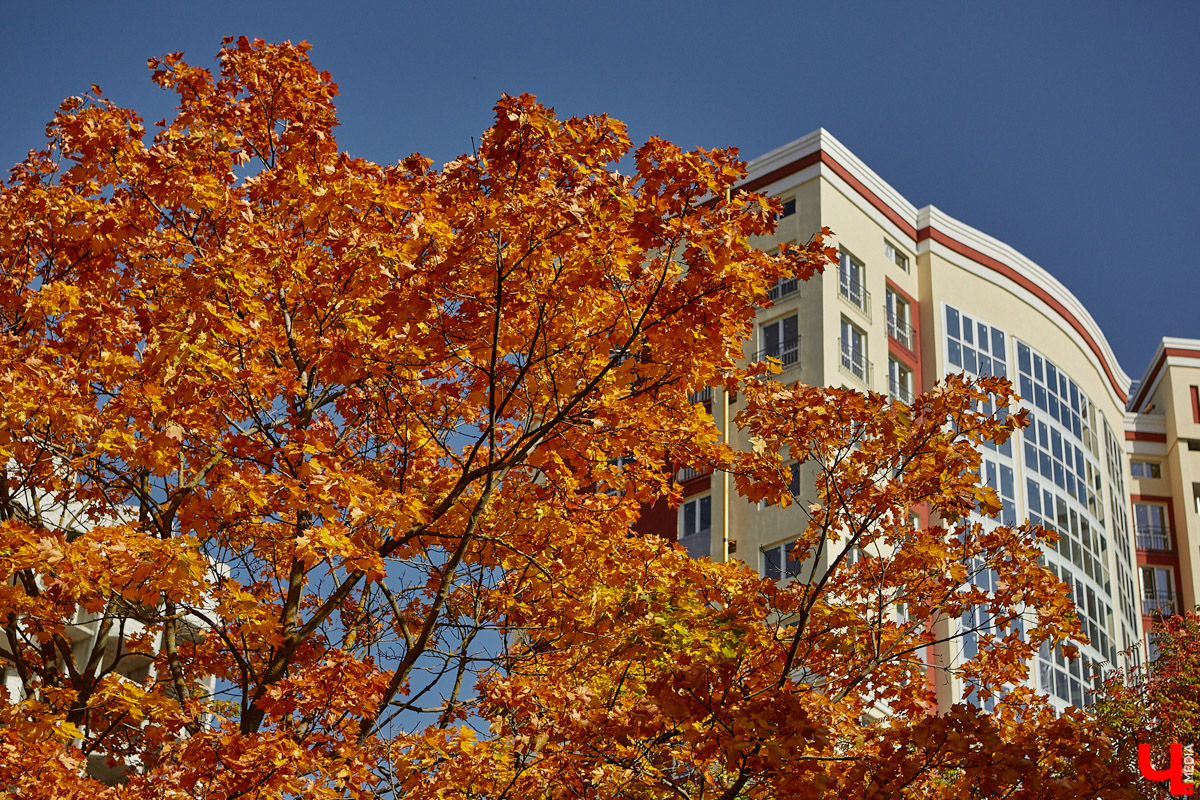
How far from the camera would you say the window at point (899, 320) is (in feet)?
124

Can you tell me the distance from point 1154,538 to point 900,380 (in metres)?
21.4

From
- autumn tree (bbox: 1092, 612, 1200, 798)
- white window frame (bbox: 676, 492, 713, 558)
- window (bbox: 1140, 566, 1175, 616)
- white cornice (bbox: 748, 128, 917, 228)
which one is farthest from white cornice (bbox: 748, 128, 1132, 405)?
autumn tree (bbox: 1092, 612, 1200, 798)

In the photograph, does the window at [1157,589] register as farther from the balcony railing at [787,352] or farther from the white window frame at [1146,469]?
the balcony railing at [787,352]

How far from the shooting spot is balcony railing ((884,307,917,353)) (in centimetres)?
3759

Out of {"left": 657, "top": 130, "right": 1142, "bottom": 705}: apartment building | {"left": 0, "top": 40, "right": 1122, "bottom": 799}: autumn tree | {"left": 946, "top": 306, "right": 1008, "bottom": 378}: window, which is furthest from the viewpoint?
{"left": 946, "top": 306, "right": 1008, "bottom": 378}: window

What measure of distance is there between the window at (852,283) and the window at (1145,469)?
23.9 meters

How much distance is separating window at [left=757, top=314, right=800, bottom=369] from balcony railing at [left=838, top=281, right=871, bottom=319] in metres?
1.98

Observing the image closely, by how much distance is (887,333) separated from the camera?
37125mm

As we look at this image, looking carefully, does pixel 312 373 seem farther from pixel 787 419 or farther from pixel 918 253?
pixel 918 253

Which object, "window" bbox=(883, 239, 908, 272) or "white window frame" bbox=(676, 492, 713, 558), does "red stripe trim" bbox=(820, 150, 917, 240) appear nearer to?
"window" bbox=(883, 239, 908, 272)

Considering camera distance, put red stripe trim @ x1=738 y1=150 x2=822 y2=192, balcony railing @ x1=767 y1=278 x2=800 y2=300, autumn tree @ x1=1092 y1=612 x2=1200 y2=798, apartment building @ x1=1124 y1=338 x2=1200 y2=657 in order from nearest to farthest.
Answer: autumn tree @ x1=1092 y1=612 x2=1200 y2=798 → balcony railing @ x1=767 y1=278 x2=800 y2=300 → red stripe trim @ x1=738 y1=150 x2=822 y2=192 → apartment building @ x1=1124 y1=338 x2=1200 y2=657

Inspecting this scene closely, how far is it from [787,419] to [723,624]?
6.99 feet

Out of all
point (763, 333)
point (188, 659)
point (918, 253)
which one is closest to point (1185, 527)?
point (918, 253)

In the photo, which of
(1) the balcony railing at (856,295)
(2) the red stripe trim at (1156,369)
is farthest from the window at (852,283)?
(2) the red stripe trim at (1156,369)
